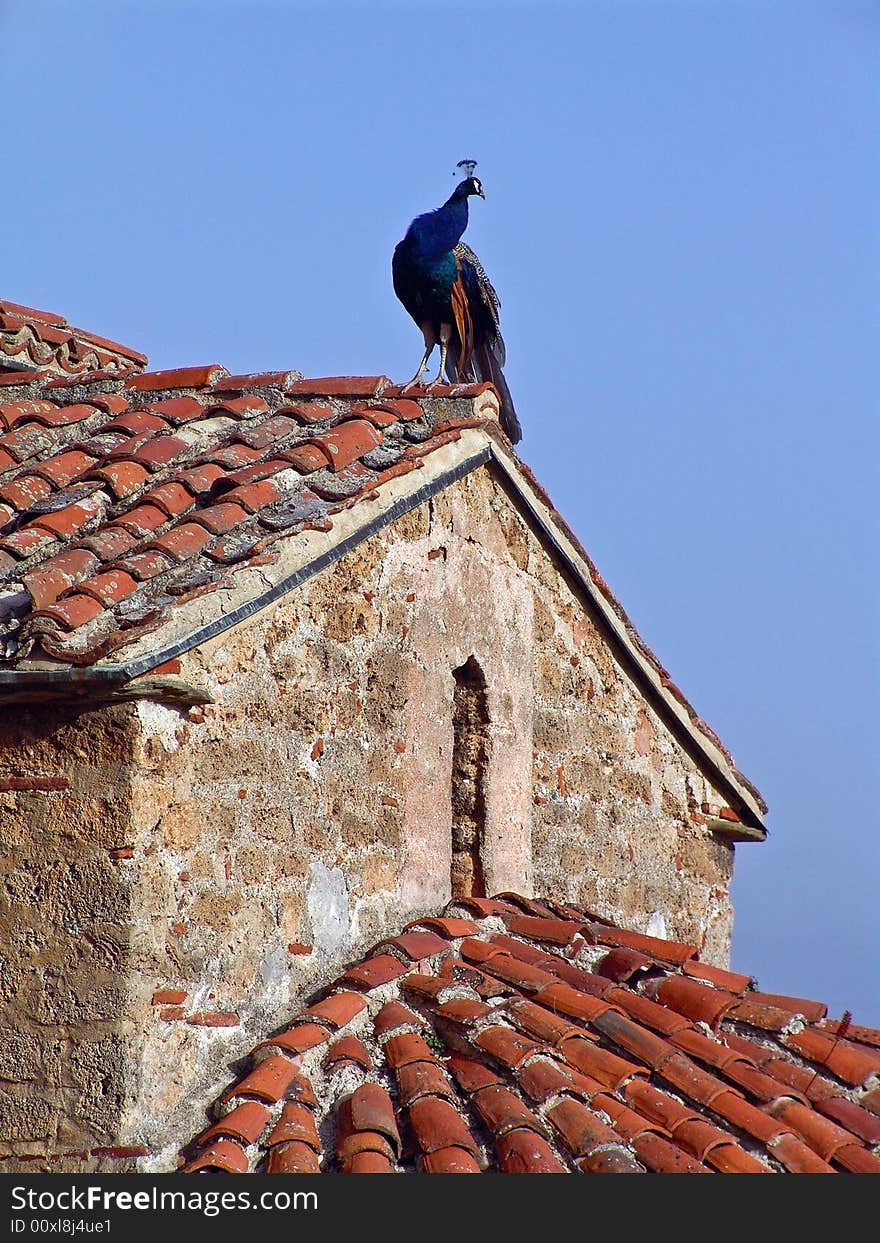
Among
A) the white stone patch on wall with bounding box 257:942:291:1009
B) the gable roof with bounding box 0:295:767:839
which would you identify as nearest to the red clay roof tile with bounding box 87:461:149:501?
the gable roof with bounding box 0:295:767:839

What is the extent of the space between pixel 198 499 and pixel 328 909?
1572 millimetres

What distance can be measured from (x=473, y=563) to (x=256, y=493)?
1166mm

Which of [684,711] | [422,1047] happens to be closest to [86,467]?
[422,1047]

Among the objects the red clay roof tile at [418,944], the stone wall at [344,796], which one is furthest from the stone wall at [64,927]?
the red clay roof tile at [418,944]

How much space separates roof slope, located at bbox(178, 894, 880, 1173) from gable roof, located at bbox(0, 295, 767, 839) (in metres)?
1.39

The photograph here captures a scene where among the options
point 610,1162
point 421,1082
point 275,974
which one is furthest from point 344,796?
point 610,1162

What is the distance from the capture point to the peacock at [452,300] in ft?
23.6

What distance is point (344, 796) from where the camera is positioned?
17.8 ft

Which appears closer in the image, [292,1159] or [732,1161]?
[292,1159]

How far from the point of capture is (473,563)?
6234 mm

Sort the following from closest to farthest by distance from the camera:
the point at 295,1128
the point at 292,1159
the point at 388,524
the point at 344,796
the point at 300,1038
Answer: the point at 292,1159, the point at 295,1128, the point at 300,1038, the point at 344,796, the point at 388,524

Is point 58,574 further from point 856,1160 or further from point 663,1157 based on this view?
point 856,1160

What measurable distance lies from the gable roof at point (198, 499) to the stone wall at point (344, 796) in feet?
0.58

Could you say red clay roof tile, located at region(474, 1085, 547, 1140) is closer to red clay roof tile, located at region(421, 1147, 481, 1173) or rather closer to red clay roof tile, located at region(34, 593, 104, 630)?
red clay roof tile, located at region(421, 1147, 481, 1173)
